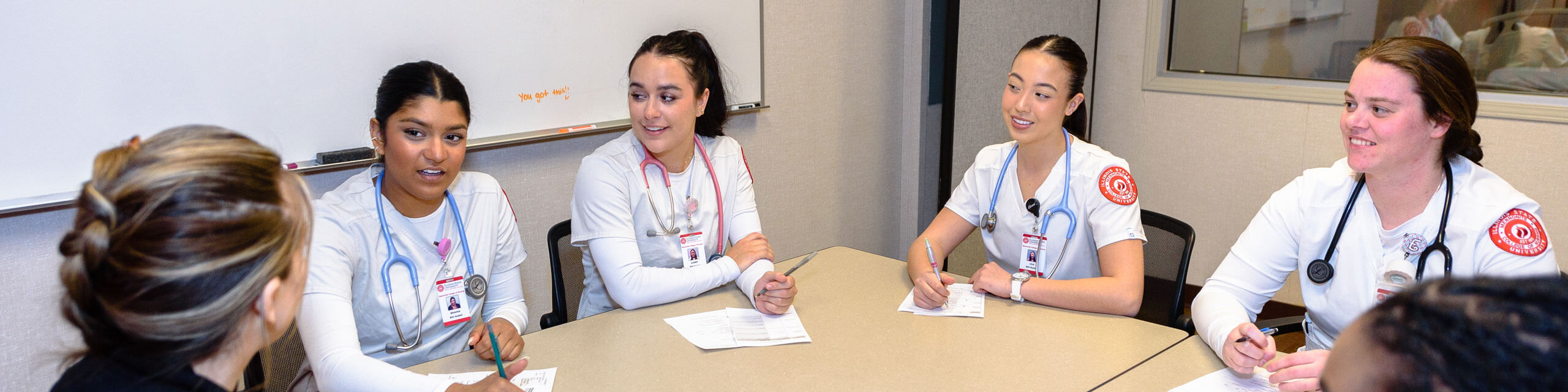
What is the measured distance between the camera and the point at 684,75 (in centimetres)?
217

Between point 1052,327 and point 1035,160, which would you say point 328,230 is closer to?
point 1052,327

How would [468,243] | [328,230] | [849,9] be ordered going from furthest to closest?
[849,9]
[468,243]
[328,230]

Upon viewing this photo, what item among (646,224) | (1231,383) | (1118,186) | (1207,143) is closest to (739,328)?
(646,224)

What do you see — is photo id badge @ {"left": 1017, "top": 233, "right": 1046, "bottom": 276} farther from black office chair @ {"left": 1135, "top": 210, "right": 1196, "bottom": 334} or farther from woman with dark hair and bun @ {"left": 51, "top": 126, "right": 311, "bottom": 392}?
woman with dark hair and bun @ {"left": 51, "top": 126, "right": 311, "bottom": 392}

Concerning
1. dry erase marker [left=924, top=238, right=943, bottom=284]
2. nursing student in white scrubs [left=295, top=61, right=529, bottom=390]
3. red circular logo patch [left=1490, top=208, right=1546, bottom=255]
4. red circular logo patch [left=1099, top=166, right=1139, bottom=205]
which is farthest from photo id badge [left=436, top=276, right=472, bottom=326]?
red circular logo patch [left=1490, top=208, right=1546, bottom=255]

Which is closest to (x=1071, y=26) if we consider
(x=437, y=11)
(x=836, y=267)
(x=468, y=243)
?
(x=836, y=267)

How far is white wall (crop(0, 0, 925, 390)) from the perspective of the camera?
2.91m

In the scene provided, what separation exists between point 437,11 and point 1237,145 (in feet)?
10.4

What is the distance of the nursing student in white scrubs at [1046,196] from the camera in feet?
6.84

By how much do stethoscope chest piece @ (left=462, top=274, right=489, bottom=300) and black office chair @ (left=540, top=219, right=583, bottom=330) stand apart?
0.24m

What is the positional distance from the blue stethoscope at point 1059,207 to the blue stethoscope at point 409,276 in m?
1.26

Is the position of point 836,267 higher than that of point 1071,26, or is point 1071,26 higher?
point 1071,26

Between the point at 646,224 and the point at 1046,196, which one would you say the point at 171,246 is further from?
the point at 1046,196

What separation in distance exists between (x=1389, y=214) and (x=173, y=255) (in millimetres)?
1962
